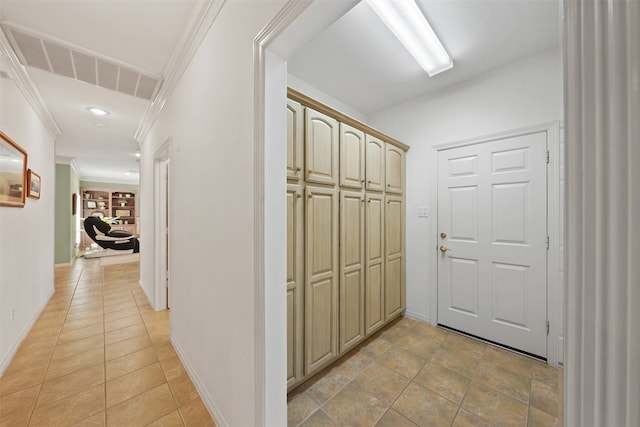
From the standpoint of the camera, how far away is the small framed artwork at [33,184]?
2.54m

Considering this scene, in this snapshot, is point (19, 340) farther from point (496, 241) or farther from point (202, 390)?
point (496, 241)

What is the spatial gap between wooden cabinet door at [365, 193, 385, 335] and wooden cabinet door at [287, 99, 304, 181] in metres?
0.90

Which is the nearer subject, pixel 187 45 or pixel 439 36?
pixel 187 45

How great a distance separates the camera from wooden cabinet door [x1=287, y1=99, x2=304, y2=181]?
1.64 m

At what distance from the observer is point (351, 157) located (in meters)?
2.17

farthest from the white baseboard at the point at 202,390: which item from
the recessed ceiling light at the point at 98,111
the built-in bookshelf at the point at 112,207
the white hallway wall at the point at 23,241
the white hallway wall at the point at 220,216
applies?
the built-in bookshelf at the point at 112,207

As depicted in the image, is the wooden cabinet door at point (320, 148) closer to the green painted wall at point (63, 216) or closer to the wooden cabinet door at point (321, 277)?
the wooden cabinet door at point (321, 277)

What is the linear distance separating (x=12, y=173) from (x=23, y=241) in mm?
768

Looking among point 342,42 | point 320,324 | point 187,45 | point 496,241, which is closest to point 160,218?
point 187,45

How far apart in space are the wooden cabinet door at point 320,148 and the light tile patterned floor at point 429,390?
1517 millimetres

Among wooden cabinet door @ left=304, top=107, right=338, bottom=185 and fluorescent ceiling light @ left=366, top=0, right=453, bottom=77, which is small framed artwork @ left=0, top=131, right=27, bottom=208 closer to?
wooden cabinet door @ left=304, top=107, right=338, bottom=185

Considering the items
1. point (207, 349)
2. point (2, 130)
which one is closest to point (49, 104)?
point (2, 130)

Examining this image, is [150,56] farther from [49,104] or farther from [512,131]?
[512,131]

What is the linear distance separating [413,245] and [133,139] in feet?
16.2
